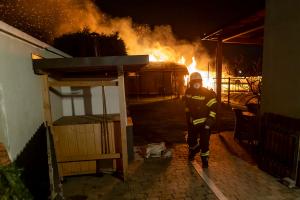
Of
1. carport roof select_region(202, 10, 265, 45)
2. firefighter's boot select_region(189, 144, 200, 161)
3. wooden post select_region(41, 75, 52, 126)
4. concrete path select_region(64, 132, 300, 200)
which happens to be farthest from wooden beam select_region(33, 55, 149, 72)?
carport roof select_region(202, 10, 265, 45)

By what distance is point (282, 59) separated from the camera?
5238 mm

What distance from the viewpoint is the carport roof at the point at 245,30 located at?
6.75 meters

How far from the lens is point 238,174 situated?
5180 mm

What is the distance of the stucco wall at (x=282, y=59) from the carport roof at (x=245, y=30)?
2.58 feet

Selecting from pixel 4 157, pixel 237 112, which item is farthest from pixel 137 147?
pixel 4 157

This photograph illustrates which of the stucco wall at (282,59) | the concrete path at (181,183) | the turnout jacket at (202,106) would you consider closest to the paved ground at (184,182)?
the concrete path at (181,183)

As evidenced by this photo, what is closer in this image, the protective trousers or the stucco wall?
the stucco wall

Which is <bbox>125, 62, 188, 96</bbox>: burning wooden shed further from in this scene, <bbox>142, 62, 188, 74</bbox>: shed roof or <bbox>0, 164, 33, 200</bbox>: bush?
<bbox>0, 164, 33, 200</bbox>: bush

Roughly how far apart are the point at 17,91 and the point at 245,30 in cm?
689

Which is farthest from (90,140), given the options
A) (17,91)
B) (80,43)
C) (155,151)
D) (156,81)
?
(156,81)

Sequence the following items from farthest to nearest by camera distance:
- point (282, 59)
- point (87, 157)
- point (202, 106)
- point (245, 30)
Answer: point (245, 30), point (202, 106), point (282, 59), point (87, 157)

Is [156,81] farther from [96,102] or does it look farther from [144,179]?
[144,179]

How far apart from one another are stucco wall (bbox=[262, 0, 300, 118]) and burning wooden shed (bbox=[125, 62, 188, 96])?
726 inches

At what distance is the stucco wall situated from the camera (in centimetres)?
Answer: 482
